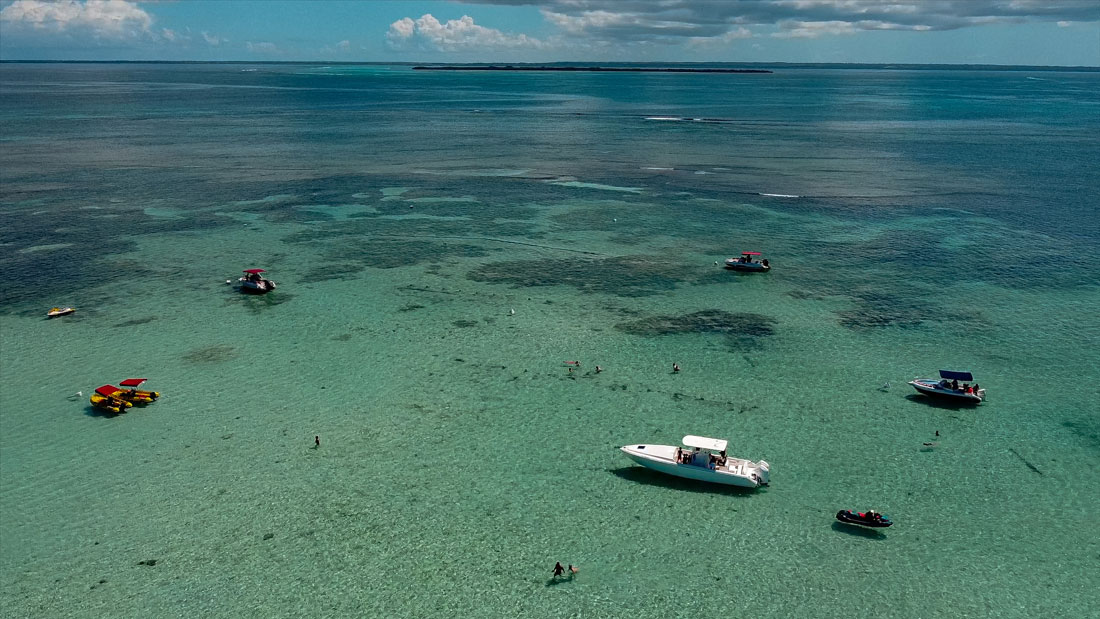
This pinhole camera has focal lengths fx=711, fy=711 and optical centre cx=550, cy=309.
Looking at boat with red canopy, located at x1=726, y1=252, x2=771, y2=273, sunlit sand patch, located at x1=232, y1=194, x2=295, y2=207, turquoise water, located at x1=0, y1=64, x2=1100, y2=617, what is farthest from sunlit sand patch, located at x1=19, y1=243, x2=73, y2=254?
boat with red canopy, located at x1=726, y1=252, x2=771, y2=273

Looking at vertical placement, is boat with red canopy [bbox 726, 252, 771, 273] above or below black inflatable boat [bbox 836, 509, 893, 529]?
above

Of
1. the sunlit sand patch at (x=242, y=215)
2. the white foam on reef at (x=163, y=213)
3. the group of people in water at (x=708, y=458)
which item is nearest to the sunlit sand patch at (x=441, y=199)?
the sunlit sand patch at (x=242, y=215)

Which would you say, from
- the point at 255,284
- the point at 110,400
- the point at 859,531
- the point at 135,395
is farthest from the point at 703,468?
the point at 255,284

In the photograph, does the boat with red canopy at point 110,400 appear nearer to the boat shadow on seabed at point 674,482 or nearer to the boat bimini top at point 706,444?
the boat shadow on seabed at point 674,482

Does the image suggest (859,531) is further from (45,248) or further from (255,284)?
(45,248)

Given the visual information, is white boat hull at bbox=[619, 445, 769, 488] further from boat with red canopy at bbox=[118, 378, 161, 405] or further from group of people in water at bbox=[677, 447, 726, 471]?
boat with red canopy at bbox=[118, 378, 161, 405]

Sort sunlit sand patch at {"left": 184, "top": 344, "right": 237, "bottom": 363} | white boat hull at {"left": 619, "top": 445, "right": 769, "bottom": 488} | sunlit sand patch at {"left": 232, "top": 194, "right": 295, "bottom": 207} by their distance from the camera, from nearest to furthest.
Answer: white boat hull at {"left": 619, "top": 445, "right": 769, "bottom": 488} → sunlit sand patch at {"left": 184, "top": 344, "right": 237, "bottom": 363} → sunlit sand patch at {"left": 232, "top": 194, "right": 295, "bottom": 207}

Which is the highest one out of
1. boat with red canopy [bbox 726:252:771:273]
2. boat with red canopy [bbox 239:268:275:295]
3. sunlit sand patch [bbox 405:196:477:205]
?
sunlit sand patch [bbox 405:196:477:205]
